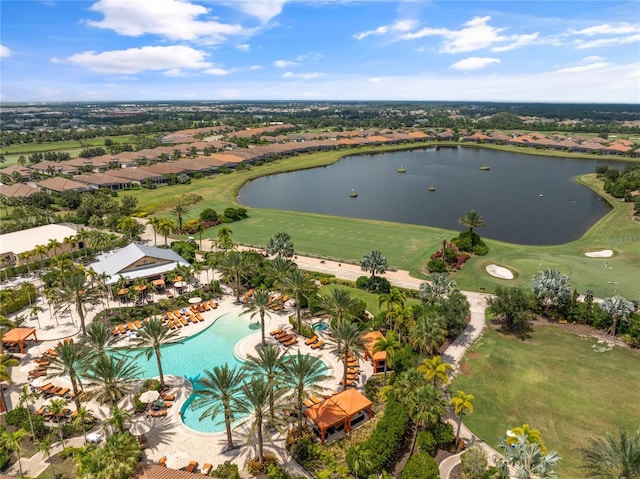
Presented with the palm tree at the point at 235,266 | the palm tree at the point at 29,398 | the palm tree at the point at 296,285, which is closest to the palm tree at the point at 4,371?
the palm tree at the point at 29,398

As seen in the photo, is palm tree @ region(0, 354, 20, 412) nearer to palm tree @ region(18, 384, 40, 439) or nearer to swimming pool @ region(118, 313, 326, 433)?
palm tree @ region(18, 384, 40, 439)

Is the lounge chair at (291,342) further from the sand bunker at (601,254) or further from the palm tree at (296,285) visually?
the sand bunker at (601,254)

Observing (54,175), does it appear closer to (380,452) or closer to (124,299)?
(124,299)

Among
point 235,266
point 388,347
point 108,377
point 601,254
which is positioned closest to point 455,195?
point 601,254

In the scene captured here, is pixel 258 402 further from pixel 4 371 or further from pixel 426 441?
pixel 4 371

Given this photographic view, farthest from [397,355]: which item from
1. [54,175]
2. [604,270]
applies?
[54,175]

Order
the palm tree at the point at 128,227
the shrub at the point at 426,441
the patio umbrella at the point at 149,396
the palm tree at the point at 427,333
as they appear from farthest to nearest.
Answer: the palm tree at the point at 128,227 → the palm tree at the point at 427,333 → the patio umbrella at the point at 149,396 → the shrub at the point at 426,441
